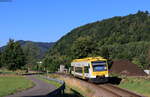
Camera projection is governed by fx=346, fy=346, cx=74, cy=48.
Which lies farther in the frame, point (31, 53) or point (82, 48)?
point (31, 53)

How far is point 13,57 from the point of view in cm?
9800

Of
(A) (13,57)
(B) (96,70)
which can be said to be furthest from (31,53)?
(B) (96,70)

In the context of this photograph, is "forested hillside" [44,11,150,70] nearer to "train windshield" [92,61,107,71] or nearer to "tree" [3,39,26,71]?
"tree" [3,39,26,71]

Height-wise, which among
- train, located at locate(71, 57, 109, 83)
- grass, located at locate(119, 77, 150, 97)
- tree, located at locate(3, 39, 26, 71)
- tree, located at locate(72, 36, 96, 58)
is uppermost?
tree, located at locate(72, 36, 96, 58)

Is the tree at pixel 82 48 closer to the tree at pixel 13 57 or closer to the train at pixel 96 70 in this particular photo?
the tree at pixel 13 57

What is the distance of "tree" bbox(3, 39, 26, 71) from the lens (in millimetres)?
97875

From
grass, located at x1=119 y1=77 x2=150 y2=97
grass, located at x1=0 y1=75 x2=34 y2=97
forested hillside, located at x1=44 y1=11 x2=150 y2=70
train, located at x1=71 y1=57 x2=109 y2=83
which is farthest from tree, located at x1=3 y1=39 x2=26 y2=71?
grass, located at x1=119 y1=77 x2=150 y2=97

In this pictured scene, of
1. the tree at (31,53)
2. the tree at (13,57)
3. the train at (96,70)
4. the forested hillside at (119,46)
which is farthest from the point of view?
the tree at (31,53)

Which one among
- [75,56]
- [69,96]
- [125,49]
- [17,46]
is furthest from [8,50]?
[69,96]

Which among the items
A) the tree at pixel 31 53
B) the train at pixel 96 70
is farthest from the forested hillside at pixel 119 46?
the train at pixel 96 70

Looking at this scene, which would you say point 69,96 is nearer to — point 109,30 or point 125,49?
point 125,49

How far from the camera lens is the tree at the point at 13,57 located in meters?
97.9

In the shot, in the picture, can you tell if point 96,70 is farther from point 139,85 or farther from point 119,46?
point 119,46

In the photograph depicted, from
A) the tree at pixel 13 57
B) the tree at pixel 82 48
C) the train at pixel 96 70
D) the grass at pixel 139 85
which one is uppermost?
the tree at pixel 82 48
